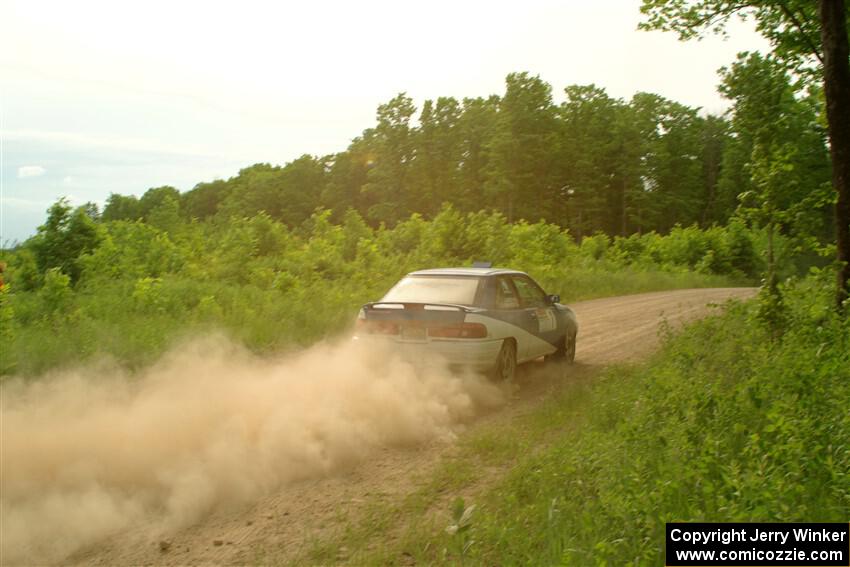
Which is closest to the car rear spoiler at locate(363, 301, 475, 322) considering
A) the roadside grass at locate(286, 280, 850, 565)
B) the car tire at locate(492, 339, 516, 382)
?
the car tire at locate(492, 339, 516, 382)

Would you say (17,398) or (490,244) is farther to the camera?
(490,244)

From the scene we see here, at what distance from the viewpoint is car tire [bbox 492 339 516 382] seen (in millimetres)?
9461

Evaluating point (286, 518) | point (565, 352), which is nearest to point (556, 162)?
point (565, 352)

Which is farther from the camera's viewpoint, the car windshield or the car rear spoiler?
the car windshield

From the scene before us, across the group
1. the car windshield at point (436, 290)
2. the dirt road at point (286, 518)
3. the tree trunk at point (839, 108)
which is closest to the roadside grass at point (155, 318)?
the car windshield at point (436, 290)

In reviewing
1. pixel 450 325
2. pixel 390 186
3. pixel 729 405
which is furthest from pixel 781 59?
pixel 390 186

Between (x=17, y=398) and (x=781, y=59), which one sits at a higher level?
(x=781, y=59)

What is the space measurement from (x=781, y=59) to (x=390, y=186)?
212 ft

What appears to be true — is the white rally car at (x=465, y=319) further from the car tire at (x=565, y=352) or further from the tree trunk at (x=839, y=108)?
the tree trunk at (x=839, y=108)

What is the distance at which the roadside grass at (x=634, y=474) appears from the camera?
4.22m

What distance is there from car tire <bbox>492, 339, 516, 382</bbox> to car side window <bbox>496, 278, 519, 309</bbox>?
0.53 metres

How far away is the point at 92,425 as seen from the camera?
6781 millimetres

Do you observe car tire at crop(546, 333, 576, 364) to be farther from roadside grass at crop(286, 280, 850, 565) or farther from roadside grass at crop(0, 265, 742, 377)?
roadside grass at crop(0, 265, 742, 377)

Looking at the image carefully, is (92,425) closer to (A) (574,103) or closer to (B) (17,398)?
(B) (17,398)
